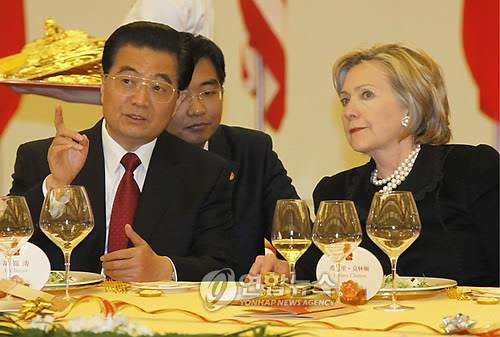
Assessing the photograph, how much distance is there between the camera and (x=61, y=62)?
3.33 meters

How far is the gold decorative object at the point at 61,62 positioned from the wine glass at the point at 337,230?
1.54 metres

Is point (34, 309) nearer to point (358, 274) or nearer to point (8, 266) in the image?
point (8, 266)

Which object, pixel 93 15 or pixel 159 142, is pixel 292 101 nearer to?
pixel 93 15

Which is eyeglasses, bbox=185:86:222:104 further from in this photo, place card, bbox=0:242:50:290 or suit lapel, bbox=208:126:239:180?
place card, bbox=0:242:50:290

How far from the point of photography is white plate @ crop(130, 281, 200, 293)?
211cm

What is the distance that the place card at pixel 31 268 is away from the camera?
203cm

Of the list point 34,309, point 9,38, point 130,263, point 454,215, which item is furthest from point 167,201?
point 9,38

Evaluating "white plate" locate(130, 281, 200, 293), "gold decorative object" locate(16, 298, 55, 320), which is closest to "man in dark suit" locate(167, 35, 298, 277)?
"white plate" locate(130, 281, 200, 293)

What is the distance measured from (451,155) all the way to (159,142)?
84 cm

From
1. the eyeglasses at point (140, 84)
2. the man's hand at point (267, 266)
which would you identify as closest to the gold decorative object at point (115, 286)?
the man's hand at point (267, 266)

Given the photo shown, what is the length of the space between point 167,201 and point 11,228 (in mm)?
845

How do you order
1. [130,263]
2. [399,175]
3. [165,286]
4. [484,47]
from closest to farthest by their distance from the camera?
[165,286]
[130,263]
[399,175]
[484,47]

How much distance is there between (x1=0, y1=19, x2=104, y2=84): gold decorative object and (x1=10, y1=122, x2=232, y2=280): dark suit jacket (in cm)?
38

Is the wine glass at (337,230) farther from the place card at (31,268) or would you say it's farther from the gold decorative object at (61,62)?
the gold decorative object at (61,62)
